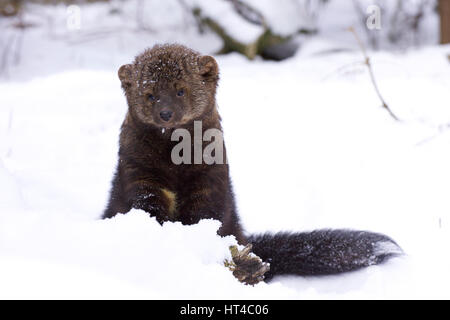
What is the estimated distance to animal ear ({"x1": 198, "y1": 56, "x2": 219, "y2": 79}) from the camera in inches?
142

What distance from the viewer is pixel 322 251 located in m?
3.71

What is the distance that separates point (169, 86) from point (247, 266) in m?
1.13

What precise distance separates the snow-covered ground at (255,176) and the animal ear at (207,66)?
1.04m

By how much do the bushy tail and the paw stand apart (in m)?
0.57

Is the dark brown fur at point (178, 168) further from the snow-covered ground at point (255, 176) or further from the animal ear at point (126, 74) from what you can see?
the snow-covered ground at point (255, 176)

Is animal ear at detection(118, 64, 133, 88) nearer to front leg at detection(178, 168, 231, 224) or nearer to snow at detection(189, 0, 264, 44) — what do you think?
front leg at detection(178, 168, 231, 224)

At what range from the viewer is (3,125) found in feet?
19.3

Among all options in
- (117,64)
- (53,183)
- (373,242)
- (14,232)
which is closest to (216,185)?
→ (373,242)

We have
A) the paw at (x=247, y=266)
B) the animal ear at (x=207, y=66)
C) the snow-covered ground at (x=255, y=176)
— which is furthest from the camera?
the animal ear at (x=207, y=66)

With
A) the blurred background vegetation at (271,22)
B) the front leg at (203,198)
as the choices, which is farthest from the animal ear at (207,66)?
the blurred background vegetation at (271,22)

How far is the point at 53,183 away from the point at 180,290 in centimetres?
296

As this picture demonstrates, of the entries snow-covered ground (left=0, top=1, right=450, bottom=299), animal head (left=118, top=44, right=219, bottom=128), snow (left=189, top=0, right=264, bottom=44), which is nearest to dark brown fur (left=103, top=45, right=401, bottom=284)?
animal head (left=118, top=44, right=219, bottom=128)

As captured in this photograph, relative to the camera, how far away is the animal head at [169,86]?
340cm

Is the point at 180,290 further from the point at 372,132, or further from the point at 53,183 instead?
the point at 372,132
